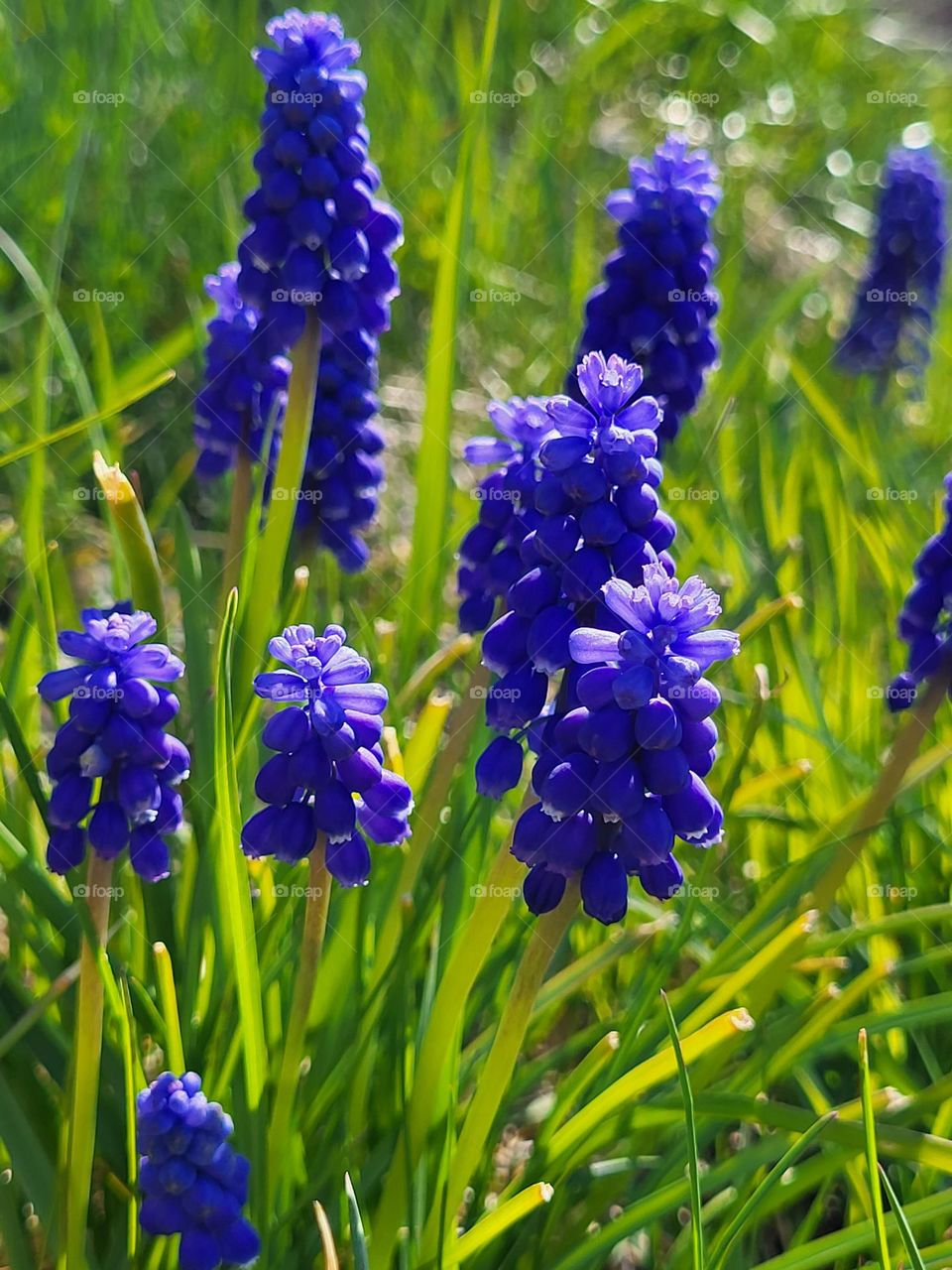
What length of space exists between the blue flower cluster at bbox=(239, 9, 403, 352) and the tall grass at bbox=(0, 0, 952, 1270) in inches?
14.8

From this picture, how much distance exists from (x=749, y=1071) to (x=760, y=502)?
2.23 m

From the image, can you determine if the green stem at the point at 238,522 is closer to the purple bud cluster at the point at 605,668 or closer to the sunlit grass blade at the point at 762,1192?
the purple bud cluster at the point at 605,668

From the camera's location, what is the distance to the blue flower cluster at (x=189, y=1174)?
2.22 metres

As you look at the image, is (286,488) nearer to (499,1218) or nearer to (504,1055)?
(504,1055)

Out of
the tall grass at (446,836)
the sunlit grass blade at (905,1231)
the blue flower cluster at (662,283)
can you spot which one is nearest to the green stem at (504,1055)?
the tall grass at (446,836)

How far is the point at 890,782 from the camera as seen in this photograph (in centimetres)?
327

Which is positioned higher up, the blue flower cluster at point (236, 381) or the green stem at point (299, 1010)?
the blue flower cluster at point (236, 381)

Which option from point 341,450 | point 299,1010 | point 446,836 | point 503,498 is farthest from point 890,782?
point 341,450

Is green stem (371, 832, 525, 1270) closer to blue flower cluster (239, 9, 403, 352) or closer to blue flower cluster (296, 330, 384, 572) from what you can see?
blue flower cluster (239, 9, 403, 352)

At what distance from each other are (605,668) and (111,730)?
0.84 meters

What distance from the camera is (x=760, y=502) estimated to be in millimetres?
4664

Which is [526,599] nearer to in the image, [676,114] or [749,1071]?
[749,1071]

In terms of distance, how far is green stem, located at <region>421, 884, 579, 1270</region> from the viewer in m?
2.36

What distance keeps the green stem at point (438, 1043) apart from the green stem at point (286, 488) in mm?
968
